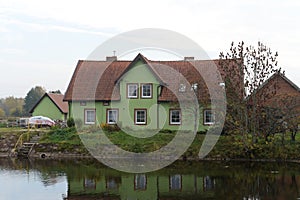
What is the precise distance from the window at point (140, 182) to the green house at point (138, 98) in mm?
12512

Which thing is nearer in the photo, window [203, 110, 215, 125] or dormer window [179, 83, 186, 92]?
dormer window [179, 83, 186, 92]

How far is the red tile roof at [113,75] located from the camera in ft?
117

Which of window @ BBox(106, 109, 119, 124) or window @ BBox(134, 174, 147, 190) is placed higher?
window @ BBox(106, 109, 119, 124)

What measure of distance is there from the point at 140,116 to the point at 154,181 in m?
16.0

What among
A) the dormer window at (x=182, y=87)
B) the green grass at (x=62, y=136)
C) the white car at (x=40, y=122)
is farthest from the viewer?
the white car at (x=40, y=122)

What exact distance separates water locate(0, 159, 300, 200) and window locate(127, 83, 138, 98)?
35.4ft

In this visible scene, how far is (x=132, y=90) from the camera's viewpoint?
3650cm

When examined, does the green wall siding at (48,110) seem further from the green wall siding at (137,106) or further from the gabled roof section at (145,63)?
the gabled roof section at (145,63)

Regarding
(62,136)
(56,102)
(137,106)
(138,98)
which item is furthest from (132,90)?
(56,102)

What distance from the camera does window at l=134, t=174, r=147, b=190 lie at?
1905 cm

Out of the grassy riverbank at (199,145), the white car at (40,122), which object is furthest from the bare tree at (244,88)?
the white car at (40,122)

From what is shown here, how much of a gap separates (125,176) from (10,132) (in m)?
15.0

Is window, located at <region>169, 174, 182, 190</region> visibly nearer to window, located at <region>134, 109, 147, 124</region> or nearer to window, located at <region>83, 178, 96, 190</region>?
window, located at <region>83, 178, 96, 190</region>

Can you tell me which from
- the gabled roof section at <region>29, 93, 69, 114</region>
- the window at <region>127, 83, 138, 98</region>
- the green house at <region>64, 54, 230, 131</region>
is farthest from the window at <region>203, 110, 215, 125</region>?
the gabled roof section at <region>29, 93, 69, 114</region>
